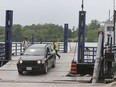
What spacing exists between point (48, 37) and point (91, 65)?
18.7 metres

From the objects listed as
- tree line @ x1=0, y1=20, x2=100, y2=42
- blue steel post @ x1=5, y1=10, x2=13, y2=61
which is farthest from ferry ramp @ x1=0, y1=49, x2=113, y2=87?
tree line @ x1=0, y1=20, x2=100, y2=42

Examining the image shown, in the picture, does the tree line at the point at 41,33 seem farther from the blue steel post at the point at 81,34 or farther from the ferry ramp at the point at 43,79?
the ferry ramp at the point at 43,79

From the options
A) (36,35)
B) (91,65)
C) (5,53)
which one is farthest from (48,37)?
(91,65)

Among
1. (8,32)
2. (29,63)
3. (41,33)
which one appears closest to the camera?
(29,63)

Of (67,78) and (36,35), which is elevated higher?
(36,35)

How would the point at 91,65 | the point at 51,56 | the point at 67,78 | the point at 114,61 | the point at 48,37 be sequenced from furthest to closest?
the point at 48,37, the point at 91,65, the point at 51,56, the point at 114,61, the point at 67,78

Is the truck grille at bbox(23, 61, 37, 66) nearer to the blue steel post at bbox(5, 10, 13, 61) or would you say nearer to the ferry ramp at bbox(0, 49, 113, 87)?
the ferry ramp at bbox(0, 49, 113, 87)

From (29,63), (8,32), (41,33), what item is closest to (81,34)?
(8,32)

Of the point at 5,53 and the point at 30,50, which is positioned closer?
the point at 30,50

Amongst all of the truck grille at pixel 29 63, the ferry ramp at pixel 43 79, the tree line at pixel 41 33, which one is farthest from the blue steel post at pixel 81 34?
the tree line at pixel 41 33

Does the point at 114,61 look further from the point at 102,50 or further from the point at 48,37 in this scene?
the point at 48,37

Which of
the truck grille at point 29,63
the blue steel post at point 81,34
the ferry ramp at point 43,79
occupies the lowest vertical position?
the ferry ramp at point 43,79

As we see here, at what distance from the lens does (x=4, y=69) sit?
82.6 ft

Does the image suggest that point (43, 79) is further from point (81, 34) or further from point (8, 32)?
point (8, 32)
